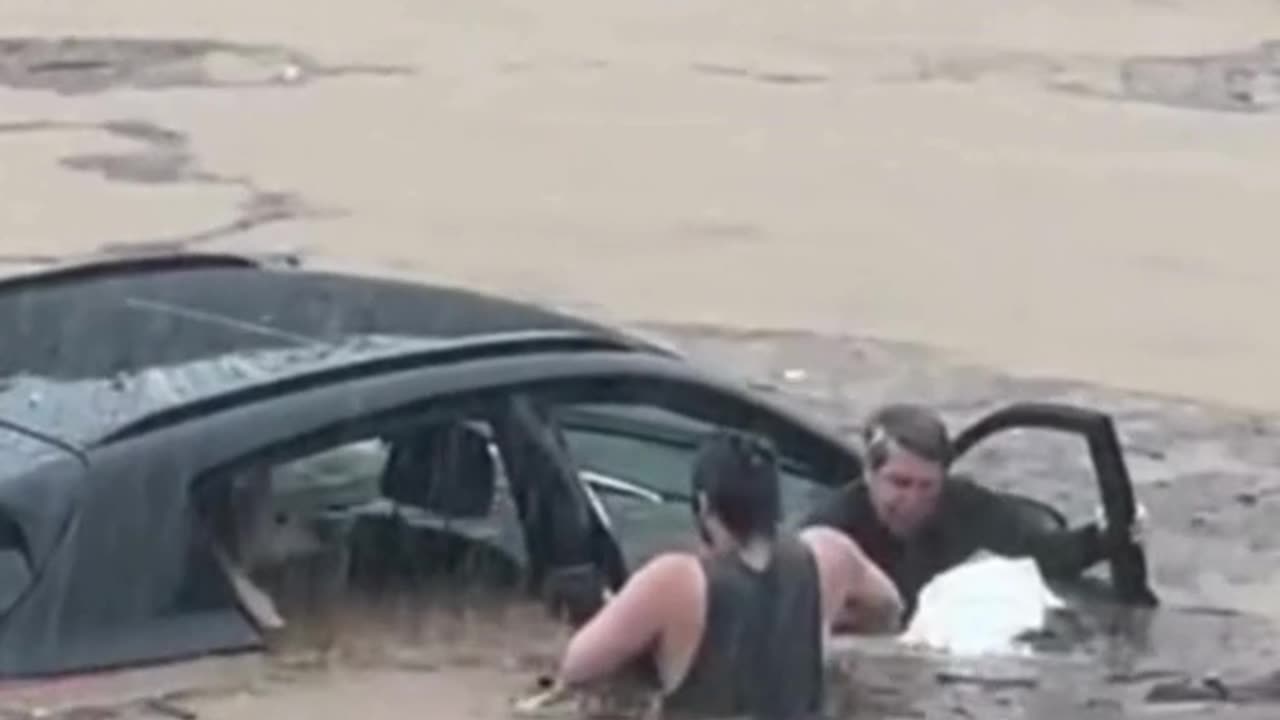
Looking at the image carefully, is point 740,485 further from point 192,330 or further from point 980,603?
point 980,603

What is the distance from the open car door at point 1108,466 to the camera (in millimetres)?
8750

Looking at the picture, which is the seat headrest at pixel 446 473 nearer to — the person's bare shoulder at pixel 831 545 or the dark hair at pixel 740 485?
the dark hair at pixel 740 485

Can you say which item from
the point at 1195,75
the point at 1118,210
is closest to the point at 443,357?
the point at 1118,210

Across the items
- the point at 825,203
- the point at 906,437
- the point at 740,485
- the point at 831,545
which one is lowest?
the point at 831,545

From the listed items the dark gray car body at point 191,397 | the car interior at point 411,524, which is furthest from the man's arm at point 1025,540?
the car interior at point 411,524

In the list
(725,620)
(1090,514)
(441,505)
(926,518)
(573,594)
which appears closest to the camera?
(725,620)

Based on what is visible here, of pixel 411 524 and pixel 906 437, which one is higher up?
pixel 906 437

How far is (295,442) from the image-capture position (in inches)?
285

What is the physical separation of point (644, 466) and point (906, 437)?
2.11ft

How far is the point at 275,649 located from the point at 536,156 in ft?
49.0

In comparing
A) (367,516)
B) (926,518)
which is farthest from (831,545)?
(367,516)

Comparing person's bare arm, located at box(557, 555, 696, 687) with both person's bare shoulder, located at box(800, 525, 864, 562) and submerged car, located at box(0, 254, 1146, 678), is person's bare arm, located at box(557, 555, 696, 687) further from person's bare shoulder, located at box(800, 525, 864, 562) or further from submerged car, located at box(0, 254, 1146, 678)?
person's bare shoulder, located at box(800, 525, 864, 562)

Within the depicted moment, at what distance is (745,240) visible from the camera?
1928cm

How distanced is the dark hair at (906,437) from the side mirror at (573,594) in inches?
41.3
